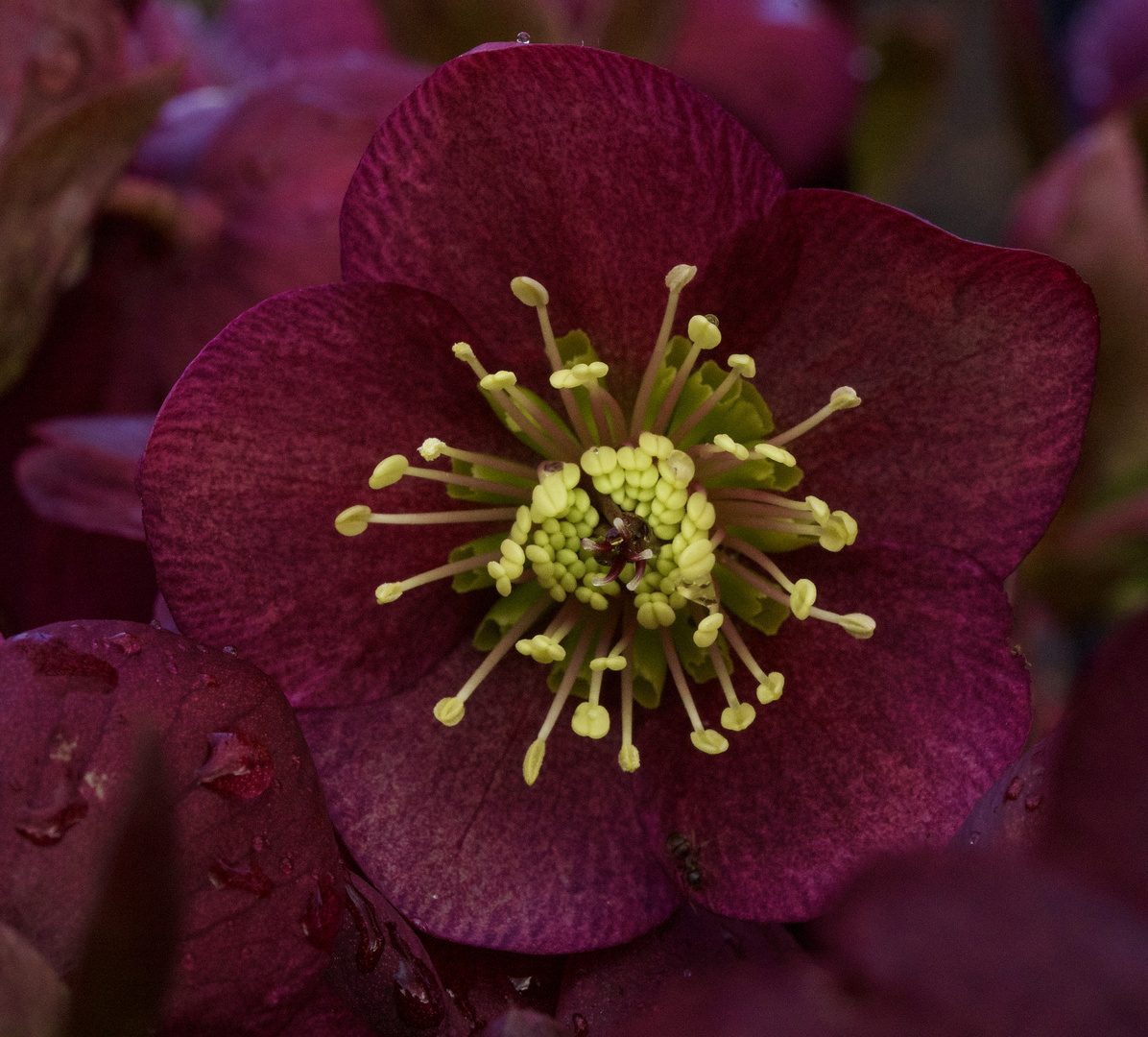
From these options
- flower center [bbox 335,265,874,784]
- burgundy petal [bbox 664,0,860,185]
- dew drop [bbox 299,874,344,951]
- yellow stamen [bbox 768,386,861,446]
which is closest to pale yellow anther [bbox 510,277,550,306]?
flower center [bbox 335,265,874,784]

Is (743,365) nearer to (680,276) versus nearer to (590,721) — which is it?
(680,276)

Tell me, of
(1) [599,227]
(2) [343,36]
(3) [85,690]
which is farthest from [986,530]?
(2) [343,36]

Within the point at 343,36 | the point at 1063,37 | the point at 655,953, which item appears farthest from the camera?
the point at 1063,37

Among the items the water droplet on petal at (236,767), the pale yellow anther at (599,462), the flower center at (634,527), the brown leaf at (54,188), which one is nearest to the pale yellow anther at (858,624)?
the flower center at (634,527)

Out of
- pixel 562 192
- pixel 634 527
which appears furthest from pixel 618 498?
pixel 562 192

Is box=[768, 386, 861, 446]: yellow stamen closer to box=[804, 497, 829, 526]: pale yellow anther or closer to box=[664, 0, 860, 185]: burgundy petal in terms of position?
box=[804, 497, 829, 526]: pale yellow anther

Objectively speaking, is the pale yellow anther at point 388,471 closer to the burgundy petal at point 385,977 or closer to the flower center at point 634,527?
the flower center at point 634,527

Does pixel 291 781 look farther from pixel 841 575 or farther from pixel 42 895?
pixel 841 575

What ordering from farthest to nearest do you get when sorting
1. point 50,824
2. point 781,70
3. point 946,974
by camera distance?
point 781,70
point 50,824
point 946,974
